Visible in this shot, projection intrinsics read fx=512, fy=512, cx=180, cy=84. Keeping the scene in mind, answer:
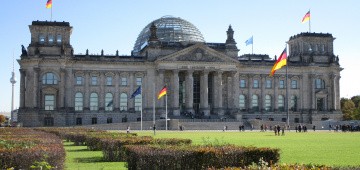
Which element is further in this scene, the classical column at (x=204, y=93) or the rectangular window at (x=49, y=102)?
the classical column at (x=204, y=93)

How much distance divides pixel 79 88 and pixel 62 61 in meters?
6.88

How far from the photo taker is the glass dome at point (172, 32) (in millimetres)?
126125

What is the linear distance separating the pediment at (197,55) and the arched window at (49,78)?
856 inches

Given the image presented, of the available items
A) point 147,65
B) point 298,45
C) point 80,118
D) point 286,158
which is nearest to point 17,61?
point 80,118

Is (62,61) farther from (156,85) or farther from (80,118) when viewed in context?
(156,85)

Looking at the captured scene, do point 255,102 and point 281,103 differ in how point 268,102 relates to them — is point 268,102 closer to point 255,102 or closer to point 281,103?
point 281,103

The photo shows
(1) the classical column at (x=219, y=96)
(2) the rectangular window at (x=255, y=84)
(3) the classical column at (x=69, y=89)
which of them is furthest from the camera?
(2) the rectangular window at (x=255, y=84)

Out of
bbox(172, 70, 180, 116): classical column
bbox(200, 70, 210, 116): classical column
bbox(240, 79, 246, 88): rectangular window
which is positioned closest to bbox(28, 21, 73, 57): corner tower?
bbox(172, 70, 180, 116): classical column

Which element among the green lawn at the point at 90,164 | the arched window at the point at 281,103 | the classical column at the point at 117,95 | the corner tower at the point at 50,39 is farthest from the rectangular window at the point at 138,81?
the green lawn at the point at 90,164

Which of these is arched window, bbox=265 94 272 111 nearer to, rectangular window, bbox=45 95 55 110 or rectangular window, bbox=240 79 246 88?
rectangular window, bbox=240 79 246 88

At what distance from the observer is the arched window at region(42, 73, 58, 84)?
104756 mm

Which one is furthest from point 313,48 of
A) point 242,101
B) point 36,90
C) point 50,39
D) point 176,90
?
point 36,90

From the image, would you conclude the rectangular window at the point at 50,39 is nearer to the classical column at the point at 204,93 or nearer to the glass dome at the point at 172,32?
the glass dome at the point at 172,32

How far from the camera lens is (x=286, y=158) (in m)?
29.3
